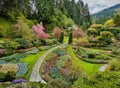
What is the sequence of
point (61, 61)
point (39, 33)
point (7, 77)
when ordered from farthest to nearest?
point (39, 33) < point (61, 61) < point (7, 77)

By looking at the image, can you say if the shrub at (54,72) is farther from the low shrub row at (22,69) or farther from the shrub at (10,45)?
the shrub at (10,45)

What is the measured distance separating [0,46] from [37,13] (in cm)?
3047

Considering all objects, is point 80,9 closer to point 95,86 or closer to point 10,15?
point 10,15

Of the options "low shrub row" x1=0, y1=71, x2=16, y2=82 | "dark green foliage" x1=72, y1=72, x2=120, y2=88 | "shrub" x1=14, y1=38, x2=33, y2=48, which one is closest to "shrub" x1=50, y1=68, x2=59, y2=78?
"low shrub row" x1=0, y1=71, x2=16, y2=82

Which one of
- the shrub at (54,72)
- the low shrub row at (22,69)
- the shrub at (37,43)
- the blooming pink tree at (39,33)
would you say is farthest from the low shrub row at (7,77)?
the blooming pink tree at (39,33)

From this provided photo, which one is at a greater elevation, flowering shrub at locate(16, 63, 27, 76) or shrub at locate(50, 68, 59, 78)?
flowering shrub at locate(16, 63, 27, 76)

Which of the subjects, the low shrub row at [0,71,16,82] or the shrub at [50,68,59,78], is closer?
the low shrub row at [0,71,16,82]

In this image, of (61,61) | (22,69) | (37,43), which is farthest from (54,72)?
(37,43)

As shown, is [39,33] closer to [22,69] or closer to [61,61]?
[61,61]

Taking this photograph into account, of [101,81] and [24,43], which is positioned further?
[24,43]

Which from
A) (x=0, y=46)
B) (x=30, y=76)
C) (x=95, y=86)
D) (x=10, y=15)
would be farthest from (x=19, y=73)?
(x=10, y=15)

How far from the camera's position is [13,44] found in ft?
160

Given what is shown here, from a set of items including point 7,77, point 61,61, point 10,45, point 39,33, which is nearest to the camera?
point 7,77

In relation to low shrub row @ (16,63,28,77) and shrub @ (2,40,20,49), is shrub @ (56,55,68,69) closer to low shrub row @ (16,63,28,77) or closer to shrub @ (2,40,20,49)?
low shrub row @ (16,63,28,77)
